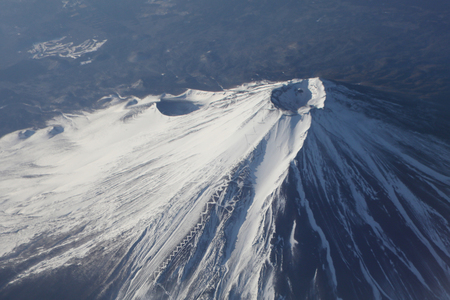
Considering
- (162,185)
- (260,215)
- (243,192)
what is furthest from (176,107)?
(260,215)

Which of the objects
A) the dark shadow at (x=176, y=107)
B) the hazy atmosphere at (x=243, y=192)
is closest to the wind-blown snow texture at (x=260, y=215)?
the hazy atmosphere at (x=243, y=192)

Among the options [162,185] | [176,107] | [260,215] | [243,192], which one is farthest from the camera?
→ [176,107]

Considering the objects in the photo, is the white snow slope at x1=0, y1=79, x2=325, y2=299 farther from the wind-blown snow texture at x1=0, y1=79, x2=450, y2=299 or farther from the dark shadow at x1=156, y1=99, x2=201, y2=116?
the dark shadow at x1=156, y1=99, x2=201, y2=116

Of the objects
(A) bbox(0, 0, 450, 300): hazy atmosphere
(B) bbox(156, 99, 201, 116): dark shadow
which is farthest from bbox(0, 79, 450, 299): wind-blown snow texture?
(B) bbox(156, 99, 201, 116): dark shadow

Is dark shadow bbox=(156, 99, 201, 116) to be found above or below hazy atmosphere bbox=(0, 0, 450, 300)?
above

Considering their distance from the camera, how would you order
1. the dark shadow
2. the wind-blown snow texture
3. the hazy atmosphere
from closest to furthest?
the wind-blown snow texture < the hazy atmosphere < the dark shadow

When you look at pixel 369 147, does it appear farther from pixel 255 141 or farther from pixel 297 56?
pixel 297 56

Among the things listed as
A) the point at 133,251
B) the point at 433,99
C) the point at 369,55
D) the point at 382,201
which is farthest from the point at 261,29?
the point at 133,251

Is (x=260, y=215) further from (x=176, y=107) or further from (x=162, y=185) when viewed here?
(x=176, y=107)
